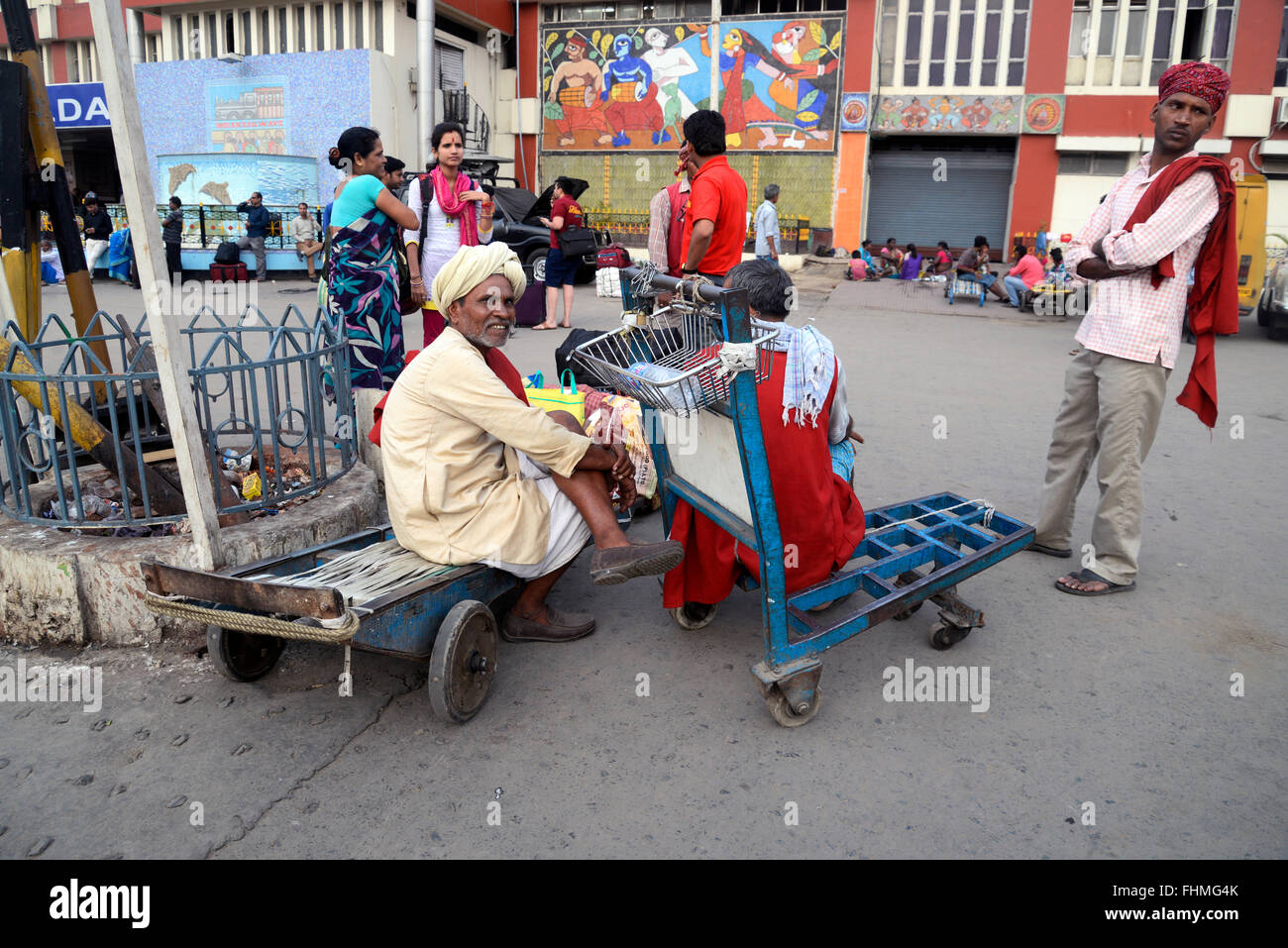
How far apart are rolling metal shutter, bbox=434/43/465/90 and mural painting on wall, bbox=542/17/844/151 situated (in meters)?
2.62

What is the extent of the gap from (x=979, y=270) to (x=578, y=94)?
13216 mm

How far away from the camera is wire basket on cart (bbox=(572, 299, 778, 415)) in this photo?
2396 millimetres

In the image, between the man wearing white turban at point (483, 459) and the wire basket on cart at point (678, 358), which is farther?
the man wearing white turban at point (483, 459)

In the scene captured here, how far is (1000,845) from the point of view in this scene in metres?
2.25

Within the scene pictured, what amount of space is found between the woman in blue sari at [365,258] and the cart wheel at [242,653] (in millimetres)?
Result: 2144

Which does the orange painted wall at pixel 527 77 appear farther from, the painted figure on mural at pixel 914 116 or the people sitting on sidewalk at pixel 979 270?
the people sitting on sidewalk at pixel 979 270

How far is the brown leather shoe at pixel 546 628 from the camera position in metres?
3.31

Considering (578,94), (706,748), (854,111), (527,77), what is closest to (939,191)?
(854,111)

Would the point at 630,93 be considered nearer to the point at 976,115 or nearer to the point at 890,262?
the point at 976,115

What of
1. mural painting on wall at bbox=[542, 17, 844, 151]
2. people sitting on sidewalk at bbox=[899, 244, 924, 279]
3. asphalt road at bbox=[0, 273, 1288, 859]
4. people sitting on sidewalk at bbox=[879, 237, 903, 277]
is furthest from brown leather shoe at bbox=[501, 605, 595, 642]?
mural painting on wall at bbox=[542, 17, 844, 151]

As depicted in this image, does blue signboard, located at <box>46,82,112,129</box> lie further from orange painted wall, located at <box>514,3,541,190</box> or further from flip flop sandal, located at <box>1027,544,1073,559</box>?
flip flop sandal, located at <box>1027,544,1073,559</box>

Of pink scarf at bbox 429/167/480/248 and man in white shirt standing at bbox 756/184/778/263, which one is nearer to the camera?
pink scarf at bbox 429/167/480/248

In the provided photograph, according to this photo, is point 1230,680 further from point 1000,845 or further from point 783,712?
point 783,712

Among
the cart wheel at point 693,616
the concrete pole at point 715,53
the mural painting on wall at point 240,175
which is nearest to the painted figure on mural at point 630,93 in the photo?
the concrete pole at point 715,53
